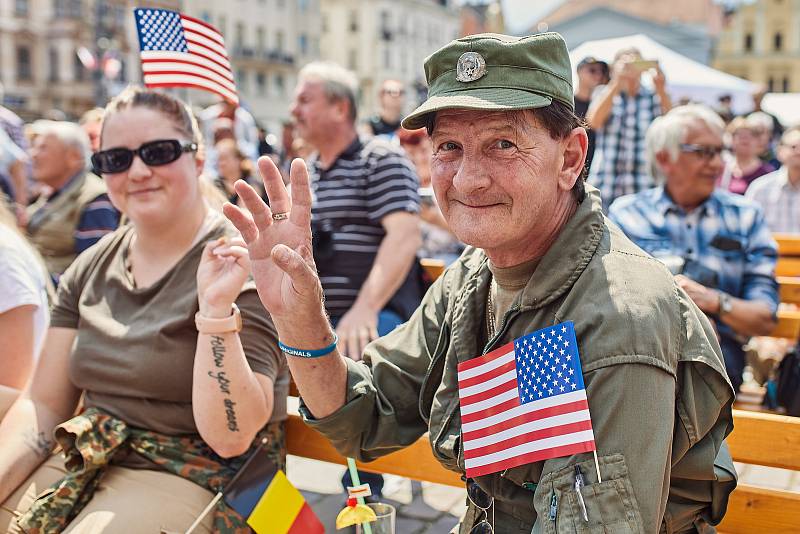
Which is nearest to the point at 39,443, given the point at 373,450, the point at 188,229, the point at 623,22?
the point at 188,229

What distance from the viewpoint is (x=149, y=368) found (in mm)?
2484

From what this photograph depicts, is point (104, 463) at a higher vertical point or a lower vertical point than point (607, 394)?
lower

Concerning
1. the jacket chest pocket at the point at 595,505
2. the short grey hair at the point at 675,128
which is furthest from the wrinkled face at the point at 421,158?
the jacket chest pocket at the point at 595,505

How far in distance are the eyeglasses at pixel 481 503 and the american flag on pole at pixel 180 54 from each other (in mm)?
1997

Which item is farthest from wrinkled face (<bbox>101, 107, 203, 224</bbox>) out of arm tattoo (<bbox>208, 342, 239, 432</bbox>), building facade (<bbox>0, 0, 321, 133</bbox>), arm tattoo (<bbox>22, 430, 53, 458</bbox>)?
building facade (<bbox>0, 0, 321, 133</bbox>)

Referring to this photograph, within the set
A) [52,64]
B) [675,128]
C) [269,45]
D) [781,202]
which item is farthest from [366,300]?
[269,45]

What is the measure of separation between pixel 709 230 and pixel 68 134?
461 cm

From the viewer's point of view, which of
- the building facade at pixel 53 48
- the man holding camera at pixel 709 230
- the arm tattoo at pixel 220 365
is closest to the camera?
the arm tattoo at pixel 220 365

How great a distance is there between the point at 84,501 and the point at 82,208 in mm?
3419

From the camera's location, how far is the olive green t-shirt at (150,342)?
2475 mm

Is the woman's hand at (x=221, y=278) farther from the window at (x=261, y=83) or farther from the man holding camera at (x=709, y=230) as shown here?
the window at (x=261, y=83)

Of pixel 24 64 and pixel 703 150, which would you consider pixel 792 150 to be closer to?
pixel 703 150

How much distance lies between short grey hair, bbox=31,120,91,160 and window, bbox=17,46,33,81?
54984mm

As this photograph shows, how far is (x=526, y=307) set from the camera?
169cm
